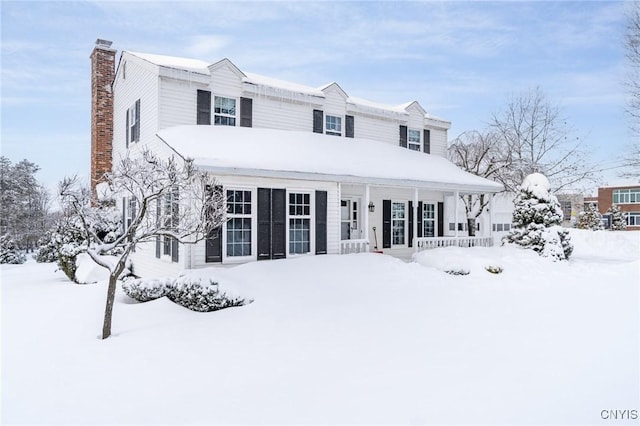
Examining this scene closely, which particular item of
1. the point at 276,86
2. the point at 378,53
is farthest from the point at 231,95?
the point at 378,53

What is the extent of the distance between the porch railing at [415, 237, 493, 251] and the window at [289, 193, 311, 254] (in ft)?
15.8

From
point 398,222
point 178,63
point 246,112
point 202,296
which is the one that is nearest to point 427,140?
point 398,222

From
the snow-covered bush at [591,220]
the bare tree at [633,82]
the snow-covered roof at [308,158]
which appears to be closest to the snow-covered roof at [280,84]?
the snow-covered roof at [308,158]

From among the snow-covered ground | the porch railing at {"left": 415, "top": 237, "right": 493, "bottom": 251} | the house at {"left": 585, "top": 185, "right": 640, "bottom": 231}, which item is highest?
the house at {"left": 585, "top": 185, "right": 640, "bottom": 231}

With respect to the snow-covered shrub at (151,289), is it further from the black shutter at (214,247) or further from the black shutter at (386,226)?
the black shutter at (386,226)

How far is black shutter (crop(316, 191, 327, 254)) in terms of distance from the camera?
42.7ft

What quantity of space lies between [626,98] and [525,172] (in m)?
6.95

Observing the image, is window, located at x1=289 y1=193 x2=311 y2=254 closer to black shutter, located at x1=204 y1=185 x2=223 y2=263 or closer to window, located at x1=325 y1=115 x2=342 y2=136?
black shutter, located at x1=204 y1=185 x2=223 y2=263

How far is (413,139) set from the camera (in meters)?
19.9

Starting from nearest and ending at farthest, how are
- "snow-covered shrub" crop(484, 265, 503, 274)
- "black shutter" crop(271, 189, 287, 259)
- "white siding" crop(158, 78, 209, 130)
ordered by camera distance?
1. "black shutter" crop(271, 189, 287, 259)
2. "white siding" crop(158, 78, 209, 130)
3. "snow-covered shrub" crop(484, 265, 503, 274)

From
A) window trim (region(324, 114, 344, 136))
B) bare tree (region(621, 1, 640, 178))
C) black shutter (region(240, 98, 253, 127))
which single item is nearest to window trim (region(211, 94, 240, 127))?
black shutter (region(240, 98, 253, 127))

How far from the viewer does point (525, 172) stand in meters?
27.2

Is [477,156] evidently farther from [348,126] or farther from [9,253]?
[9,253]

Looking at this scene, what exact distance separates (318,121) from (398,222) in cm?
546
